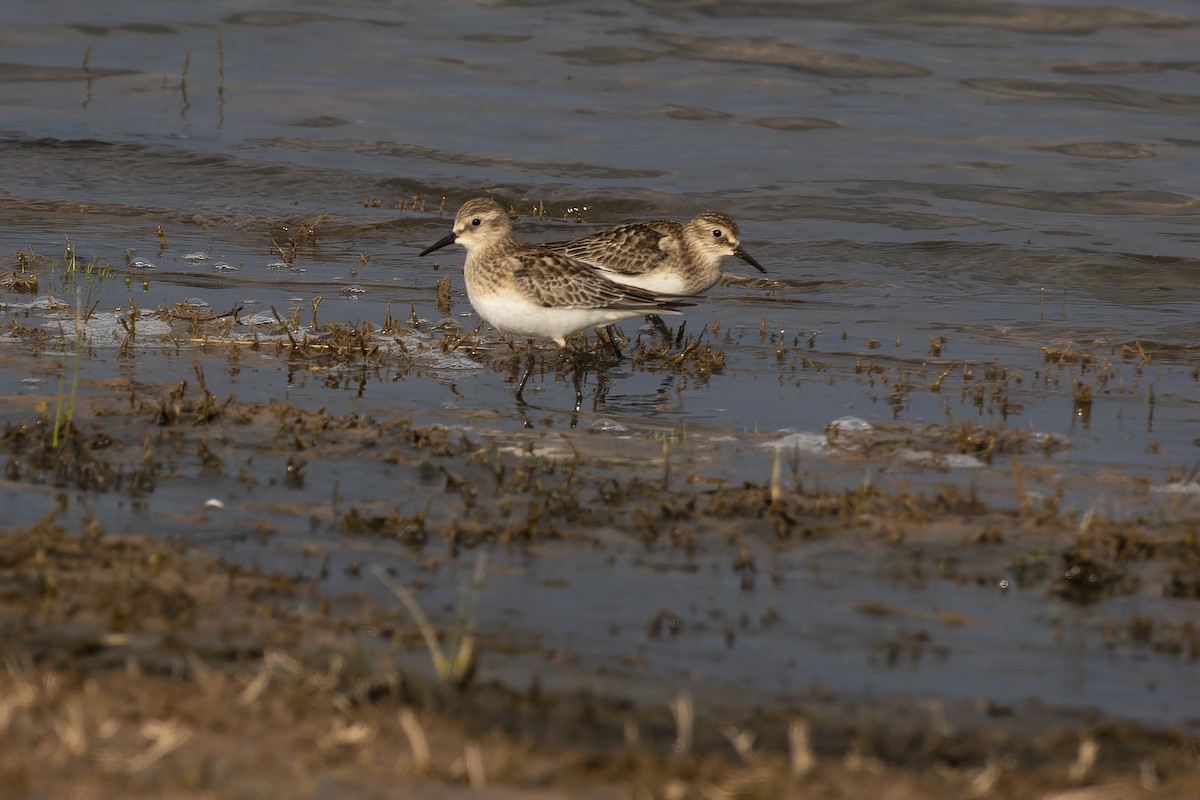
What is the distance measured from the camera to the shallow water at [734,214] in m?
6.45

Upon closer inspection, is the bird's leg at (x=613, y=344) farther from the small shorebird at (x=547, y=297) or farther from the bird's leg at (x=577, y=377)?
the small shorebird at (x=547, y=297)

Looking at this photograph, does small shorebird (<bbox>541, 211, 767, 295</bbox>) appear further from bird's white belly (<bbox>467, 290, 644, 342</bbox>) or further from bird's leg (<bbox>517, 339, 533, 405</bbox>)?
bird's leg (<bbox>517, 339, 533, 405</bbox>)

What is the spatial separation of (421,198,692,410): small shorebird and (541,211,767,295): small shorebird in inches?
56.2

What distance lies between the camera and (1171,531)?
6633mm

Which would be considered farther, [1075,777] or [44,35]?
[44,35]

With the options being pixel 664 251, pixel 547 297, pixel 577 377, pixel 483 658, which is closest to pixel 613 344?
pixel 577 377

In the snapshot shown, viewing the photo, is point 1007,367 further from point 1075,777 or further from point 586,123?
point 586,123

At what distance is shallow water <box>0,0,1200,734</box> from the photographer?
21.1 ft

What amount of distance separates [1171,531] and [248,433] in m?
4.53

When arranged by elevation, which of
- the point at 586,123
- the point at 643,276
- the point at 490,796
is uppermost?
the point at 586,123

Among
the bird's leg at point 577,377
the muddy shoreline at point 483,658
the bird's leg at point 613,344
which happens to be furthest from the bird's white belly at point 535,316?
the muddy shoreline at point 483,658

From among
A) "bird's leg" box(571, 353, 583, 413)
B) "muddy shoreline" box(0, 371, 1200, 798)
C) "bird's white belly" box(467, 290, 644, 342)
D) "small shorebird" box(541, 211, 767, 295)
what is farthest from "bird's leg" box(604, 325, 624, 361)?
"muddy shoreline" box(0, 371, 1200, 798)

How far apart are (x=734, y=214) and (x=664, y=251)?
544 centimetres

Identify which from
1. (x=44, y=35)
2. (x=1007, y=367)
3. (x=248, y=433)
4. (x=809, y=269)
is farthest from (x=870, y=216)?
(x=44, y=35)
